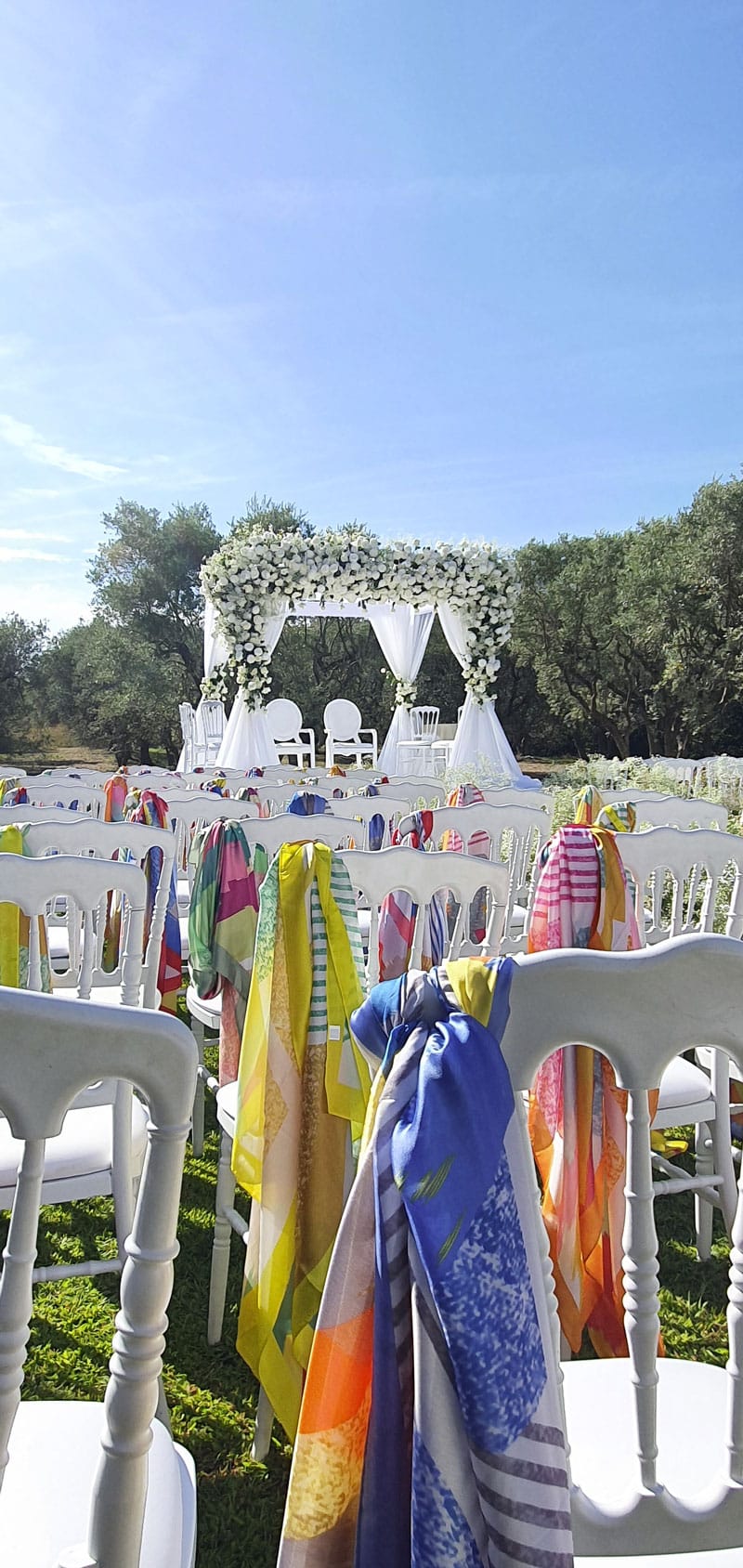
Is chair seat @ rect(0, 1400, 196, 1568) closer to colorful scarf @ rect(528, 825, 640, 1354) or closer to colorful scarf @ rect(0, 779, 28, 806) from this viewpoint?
colorful scarf @ rect(528, 825, 640, 1354)

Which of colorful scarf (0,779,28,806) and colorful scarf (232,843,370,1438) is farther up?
colorful scarf (0,779,28,806)

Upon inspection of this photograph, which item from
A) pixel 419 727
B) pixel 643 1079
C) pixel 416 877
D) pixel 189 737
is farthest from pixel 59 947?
pixel 189 737

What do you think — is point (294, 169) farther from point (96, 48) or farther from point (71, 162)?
point (96, 48)

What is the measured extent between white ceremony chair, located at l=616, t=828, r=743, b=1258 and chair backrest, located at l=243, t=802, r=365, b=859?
2.64ft

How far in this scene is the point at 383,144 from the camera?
1212 centimetres

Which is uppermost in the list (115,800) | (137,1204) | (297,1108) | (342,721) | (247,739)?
(342,721)

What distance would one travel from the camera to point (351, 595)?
9.93 metres

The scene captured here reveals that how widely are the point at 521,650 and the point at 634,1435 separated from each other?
16832mm

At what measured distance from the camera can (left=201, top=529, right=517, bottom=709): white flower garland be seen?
968 centimetres

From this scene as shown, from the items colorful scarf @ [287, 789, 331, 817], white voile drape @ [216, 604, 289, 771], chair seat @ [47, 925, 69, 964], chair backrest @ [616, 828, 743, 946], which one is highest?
white voile drape @ [216, 604, 289, 771]

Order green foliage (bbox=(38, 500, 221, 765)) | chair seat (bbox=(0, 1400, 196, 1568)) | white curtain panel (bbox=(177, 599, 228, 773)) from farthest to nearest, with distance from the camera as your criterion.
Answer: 1. green foliage (bbox=(38, 500, 221, 765))
2. white curtain panel (bbox=(177, 599, 228, 773))
3. chair seat (bbox=(0, 1400, 196, 1568))

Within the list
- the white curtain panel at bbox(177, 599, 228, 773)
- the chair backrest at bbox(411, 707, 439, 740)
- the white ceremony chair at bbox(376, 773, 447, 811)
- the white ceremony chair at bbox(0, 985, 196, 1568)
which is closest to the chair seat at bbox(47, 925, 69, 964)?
the white ceremony chair at bbox(376, 773, 447, 811)

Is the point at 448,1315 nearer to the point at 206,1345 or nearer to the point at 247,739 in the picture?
the point at 206,1345

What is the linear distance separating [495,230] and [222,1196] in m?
16.0
